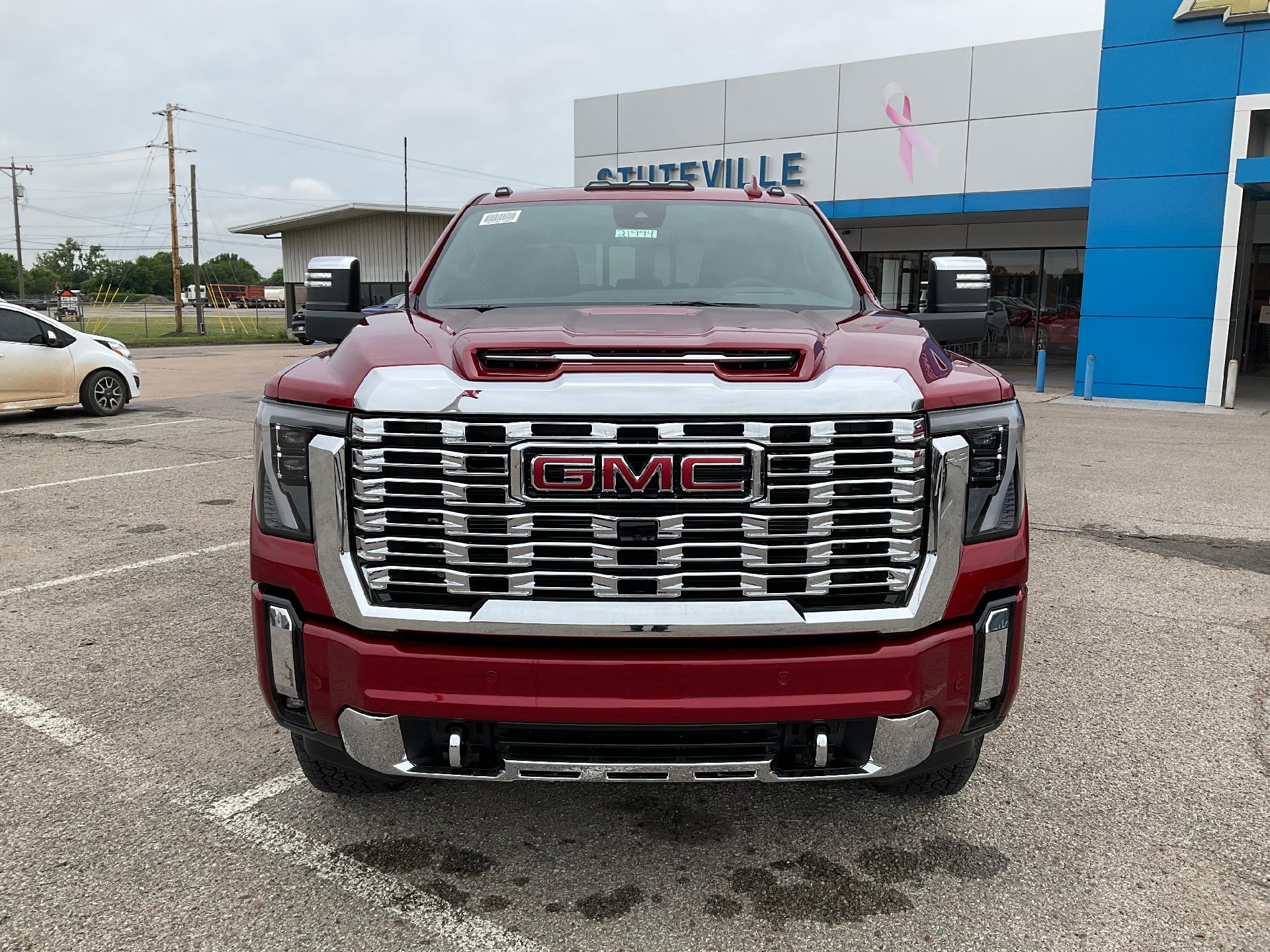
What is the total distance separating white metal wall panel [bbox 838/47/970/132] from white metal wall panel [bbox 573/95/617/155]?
6.00 m

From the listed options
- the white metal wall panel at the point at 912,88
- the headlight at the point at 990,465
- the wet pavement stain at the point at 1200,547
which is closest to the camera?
the headlight at the point at 990,465

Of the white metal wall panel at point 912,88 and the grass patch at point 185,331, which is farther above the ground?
the white metal wall panel at point 912,88

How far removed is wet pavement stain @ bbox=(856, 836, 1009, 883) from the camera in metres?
2.89

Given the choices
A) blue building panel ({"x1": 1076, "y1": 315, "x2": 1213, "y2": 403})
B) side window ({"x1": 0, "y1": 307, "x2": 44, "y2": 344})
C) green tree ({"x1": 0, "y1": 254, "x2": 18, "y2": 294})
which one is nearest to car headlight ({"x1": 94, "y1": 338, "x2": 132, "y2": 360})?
side window ({"x1": 0, "y1": 307, "x2": 44, "y2": 344})

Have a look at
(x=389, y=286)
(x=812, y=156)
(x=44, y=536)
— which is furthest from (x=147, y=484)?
(x=389, y=286)

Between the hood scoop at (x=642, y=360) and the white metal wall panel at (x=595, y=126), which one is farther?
the white metal wall panel at (x=595, y=126)

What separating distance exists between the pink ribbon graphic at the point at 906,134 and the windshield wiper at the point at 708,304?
1942 centimetres

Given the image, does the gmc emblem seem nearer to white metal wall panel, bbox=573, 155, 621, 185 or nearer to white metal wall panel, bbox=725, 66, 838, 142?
white metal wall panel, bbox=725, 66, 838, 142

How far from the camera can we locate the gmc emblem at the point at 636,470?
2.40 m

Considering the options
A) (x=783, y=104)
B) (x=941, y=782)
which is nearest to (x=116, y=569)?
(x=941, y=782)

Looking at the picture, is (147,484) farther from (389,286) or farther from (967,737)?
(389,286)

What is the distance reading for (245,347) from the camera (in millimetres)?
36500

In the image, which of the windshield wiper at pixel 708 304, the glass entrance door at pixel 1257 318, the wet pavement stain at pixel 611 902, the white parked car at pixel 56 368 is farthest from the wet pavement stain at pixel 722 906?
the glass entrance door at pixel 1257 318

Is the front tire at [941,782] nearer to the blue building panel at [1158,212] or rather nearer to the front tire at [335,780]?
the front tire at [335,780]
